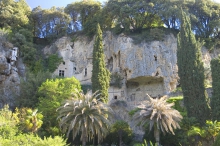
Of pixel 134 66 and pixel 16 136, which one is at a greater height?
pixel 134 66

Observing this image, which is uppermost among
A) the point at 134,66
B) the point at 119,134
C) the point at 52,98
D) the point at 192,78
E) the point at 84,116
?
the point at 134,66

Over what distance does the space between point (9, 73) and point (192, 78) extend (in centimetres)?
2532

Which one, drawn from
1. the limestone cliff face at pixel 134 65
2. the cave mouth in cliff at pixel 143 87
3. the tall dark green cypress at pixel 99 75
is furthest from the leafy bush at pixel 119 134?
the cave mouth in cliff at pixel 143 87

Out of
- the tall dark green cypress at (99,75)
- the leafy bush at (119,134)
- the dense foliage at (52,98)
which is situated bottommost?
the leafy bush at (119,134)

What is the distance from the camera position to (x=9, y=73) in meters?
37.0

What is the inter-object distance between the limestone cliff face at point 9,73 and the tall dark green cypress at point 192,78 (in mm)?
21728

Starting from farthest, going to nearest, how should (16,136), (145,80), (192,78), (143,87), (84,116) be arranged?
(143,87) → (145,80) → (192,78) → (84,116) → (16,136)

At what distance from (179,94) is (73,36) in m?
22.8

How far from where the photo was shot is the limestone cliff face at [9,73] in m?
35.1

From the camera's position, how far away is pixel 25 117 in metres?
24.8

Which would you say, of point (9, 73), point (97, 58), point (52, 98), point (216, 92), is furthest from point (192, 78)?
point (9, 73)

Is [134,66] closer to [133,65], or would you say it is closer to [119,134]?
[133,65]

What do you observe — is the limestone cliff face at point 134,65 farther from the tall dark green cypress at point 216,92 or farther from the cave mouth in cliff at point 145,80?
the tall dark green cypress at point 216,92

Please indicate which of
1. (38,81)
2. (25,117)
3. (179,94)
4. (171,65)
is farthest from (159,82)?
(25,117)
